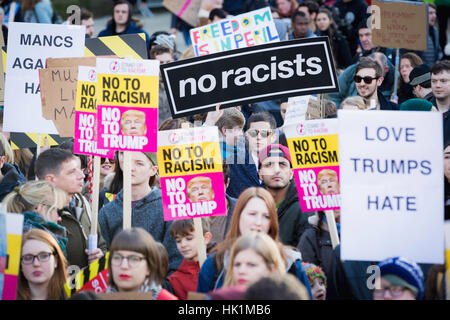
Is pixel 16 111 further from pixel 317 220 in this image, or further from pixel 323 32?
pixel 323 32

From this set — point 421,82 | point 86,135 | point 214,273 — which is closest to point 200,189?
point 214,273

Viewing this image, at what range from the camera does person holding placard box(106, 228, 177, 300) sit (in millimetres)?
4988

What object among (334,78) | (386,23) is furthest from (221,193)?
(386,23)

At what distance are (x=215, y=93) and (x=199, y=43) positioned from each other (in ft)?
10.9

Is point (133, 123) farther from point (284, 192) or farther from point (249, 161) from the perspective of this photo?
point (249, 161)

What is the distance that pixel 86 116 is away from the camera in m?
6.70

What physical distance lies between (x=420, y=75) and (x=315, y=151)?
388 cm

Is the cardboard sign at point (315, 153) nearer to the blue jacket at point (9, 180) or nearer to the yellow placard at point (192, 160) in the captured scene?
the yellow placard at point (192, 160)

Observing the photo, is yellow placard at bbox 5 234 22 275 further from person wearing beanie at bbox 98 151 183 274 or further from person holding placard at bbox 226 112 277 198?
person holding placard at bbox 226 112 277 198

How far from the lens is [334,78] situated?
6.18 m

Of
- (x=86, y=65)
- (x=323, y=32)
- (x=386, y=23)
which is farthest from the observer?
(x=323, y=32)

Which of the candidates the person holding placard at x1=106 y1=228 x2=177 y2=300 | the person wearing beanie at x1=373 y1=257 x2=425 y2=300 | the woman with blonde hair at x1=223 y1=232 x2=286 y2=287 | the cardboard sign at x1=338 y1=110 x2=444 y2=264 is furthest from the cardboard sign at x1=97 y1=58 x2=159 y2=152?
the person wearing beanie at x1=373 y1=257 x2=425 y2=300

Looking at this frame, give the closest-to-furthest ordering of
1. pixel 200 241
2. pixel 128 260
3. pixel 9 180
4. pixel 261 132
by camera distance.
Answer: pixel 128 260
pixel 200 241
pixel 9 180
pixel 261 132

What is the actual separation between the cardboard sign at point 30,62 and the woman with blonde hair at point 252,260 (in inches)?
132
